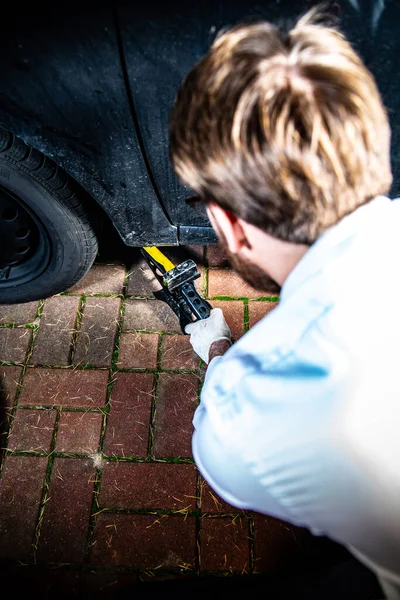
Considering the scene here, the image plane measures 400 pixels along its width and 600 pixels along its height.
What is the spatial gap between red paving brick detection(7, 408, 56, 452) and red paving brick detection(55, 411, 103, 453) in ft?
0.15

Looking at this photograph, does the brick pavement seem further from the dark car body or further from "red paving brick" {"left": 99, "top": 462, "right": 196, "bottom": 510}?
the dark car body

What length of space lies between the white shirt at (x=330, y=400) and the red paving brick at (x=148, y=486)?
0.98 m

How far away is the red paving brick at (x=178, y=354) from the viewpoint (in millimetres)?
2342

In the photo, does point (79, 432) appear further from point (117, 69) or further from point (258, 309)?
point (117, 69)

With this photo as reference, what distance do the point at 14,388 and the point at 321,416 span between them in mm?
1721

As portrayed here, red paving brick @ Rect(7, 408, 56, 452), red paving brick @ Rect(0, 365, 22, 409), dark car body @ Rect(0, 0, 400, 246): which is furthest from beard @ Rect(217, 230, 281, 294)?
red paving brick @ Rect(0, 365, 22, 409)

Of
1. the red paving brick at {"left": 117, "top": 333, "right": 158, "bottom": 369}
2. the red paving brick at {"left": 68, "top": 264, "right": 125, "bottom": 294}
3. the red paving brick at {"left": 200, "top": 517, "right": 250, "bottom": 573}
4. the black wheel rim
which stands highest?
the black wheel rim

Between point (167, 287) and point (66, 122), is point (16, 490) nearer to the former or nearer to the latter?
point (167, 287)

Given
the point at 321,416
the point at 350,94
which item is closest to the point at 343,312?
the point at 321,416

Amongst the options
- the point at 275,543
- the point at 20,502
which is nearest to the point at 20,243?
the point at 20,502

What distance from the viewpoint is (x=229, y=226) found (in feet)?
4.23

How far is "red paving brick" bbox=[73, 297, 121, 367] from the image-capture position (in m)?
2.36

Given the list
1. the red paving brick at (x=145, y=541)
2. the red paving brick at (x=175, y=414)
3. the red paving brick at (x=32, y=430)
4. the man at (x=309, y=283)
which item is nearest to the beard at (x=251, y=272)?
the man at (x=309, y=283)

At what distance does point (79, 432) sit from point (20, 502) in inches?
13.5
